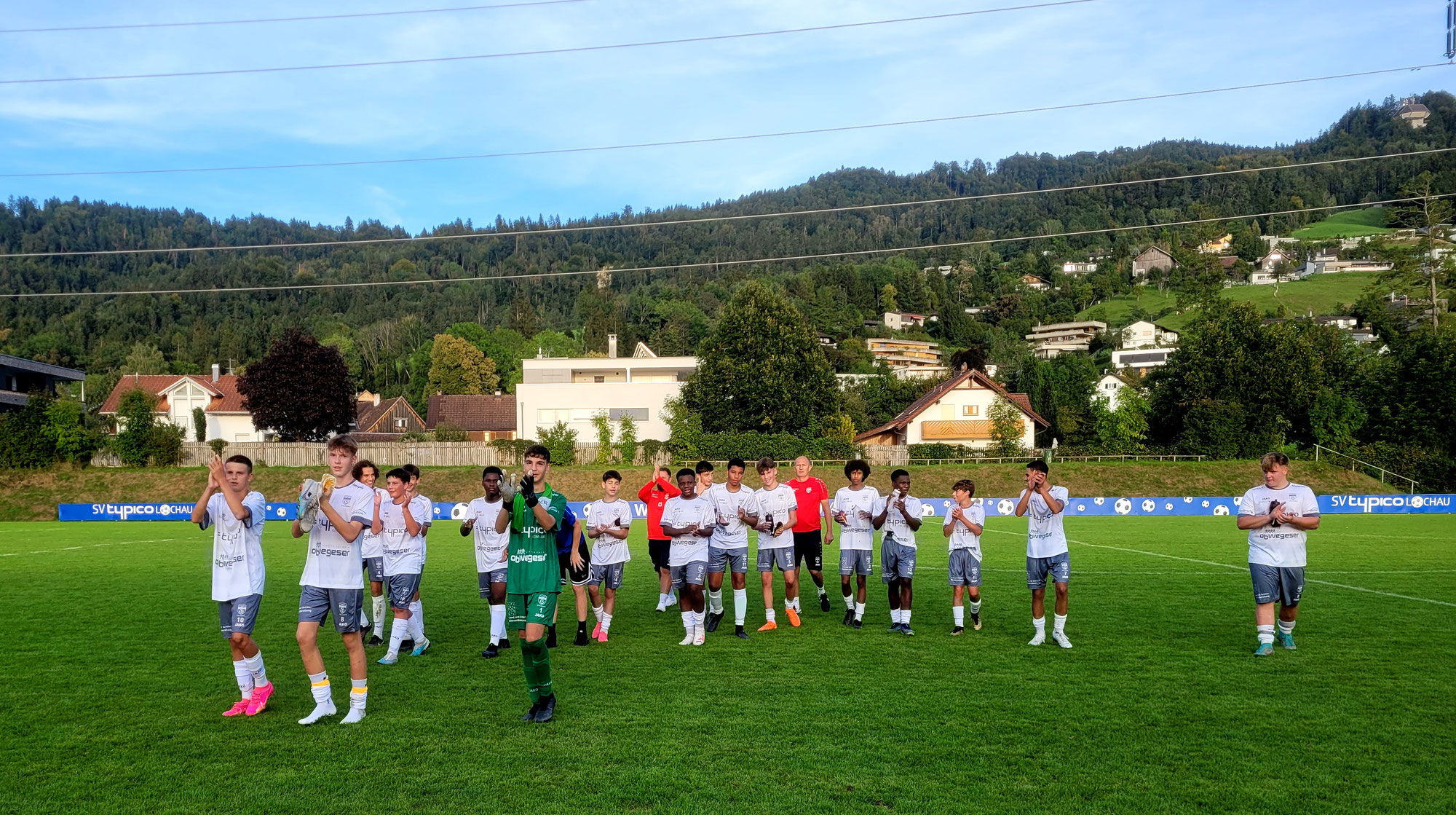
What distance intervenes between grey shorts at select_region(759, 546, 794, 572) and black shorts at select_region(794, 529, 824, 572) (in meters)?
1.19

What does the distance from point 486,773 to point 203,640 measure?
6.56 metres

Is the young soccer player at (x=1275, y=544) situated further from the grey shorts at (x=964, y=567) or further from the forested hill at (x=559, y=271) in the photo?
the forested hill at (x=559, y=271)

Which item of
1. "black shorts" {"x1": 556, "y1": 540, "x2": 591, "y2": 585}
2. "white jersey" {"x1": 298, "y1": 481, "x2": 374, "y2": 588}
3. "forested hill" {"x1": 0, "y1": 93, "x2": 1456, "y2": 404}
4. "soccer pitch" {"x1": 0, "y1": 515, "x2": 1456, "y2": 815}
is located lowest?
"soccer pitch" {"x1": 0, "y1": 515, "x2": 1456, "y2": 815}

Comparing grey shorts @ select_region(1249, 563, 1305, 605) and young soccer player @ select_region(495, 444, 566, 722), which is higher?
young soccer player @ select_region(495, 444, 566, 722)

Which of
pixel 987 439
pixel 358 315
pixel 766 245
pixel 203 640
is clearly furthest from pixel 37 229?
pixel 203 640

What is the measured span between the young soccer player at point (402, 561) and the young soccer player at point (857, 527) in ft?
16.4

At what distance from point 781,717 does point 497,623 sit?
4.23 m

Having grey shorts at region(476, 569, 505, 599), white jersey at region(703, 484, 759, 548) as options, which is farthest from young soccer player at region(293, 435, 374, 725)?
white jersey at region(703, 484, 759, 548)

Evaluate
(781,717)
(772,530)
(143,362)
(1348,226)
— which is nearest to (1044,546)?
(772,530)

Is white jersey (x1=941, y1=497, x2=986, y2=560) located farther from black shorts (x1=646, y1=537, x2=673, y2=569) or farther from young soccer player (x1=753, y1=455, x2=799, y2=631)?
black shorts (x1=646, y1=537, x2=673, y2=569)

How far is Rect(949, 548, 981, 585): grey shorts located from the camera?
10688 millimetres

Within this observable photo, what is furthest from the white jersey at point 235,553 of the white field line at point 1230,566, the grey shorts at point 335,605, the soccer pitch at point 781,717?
the white field line at point 1230,566

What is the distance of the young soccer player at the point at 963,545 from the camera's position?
10.6 metres

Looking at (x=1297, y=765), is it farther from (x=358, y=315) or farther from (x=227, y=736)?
(x=358, y=315)
